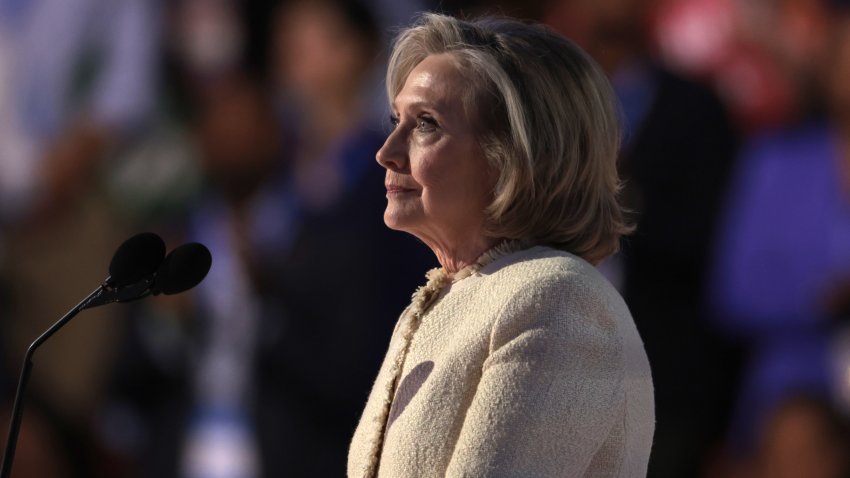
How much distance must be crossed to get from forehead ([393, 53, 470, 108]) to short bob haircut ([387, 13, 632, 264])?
1cm

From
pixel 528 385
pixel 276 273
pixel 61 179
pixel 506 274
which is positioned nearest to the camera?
pixel 528 385

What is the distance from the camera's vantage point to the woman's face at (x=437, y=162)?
205 cm

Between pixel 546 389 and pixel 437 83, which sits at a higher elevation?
pixel 437 83

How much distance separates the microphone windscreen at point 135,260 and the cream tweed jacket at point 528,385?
1.49 ft

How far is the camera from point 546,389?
1827 mm

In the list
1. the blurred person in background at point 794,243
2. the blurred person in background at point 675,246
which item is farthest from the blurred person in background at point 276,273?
the blurred person in background at point 794,243

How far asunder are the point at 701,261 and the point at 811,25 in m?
0.88

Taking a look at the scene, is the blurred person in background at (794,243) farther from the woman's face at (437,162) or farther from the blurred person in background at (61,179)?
the blurred person in background at (61,179)

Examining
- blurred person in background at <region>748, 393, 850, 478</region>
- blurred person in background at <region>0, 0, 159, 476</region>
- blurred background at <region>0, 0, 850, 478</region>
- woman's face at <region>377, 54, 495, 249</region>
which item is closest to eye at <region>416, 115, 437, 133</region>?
woman's face at <region>377, 54, 495, 249</region>

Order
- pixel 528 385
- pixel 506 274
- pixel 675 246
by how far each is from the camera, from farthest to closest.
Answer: pixel 675 246
pixel 506 274
pixel 528 385

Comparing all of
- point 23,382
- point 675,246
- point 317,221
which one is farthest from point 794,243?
point 23,382

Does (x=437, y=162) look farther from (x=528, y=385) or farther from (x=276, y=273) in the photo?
(x=276, y=273)

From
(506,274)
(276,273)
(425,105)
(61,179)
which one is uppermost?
(425,105)

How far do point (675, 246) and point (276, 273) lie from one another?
179 cm
